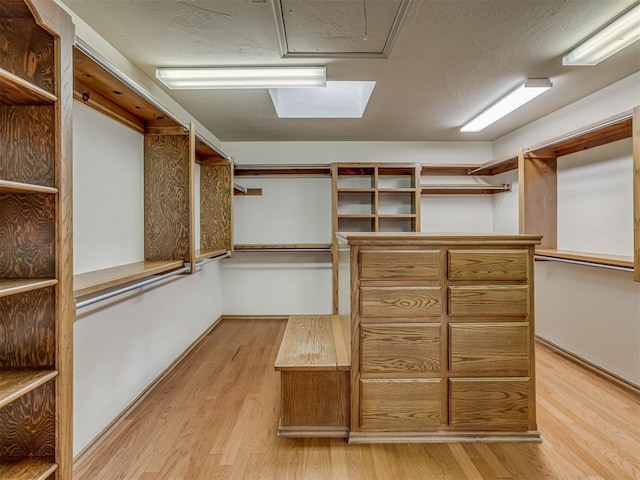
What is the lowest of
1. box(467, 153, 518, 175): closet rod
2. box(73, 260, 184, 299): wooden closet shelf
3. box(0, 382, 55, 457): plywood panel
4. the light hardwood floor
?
the light hardwood floor

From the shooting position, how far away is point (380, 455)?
1.89 metres

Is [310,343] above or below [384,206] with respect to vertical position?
below

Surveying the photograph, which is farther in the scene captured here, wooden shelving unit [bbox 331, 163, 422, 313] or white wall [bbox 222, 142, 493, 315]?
white wall [bbox 222, 142, 493, 315]

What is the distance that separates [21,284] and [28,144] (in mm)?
543

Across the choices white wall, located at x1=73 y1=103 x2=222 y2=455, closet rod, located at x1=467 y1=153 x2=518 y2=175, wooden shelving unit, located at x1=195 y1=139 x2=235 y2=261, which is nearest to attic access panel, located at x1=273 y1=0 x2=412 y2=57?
Answer: white wall, located at x1=73 y1=103 x2=222 y2=455

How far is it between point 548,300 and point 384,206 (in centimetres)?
215

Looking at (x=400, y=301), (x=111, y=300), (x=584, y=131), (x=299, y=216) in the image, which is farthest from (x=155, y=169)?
(x=584, y=131)

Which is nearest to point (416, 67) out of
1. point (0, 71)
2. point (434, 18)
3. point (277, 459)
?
point (434, 18)

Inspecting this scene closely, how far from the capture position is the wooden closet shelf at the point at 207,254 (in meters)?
2.87

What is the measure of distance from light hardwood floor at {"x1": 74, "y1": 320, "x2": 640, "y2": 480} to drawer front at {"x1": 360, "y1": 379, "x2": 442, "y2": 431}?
12 cm

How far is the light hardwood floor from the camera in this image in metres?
1.77

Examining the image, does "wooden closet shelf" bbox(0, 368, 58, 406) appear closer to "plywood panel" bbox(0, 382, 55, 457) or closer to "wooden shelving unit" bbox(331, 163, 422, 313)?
"plywood panel" bbox(0, 382, 55, 457)

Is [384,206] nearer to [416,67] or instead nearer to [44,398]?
[416,67]

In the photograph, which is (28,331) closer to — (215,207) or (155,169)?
(155,169)
